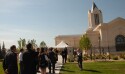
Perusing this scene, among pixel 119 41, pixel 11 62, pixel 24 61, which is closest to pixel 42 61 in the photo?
pixel 11 62

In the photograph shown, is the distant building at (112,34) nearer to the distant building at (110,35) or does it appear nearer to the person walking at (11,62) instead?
the distant building at (110,35)

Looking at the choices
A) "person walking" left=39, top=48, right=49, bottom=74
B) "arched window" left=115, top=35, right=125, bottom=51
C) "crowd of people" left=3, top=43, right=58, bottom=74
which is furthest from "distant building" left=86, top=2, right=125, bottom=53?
"crowd of people" left=3, top=43, right=58, bottom=74

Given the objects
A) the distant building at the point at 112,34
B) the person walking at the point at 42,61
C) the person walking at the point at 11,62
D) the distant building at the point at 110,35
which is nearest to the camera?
the person walking at the point at 11,62

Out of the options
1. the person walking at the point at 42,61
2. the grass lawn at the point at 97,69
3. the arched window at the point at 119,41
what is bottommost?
the grass lawn at the point at 97,69

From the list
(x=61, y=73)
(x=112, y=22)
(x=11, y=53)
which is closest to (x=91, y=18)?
(x=112, y=22)

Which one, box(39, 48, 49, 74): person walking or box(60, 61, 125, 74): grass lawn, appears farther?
box(60, 61, 125, 74): grass lawn

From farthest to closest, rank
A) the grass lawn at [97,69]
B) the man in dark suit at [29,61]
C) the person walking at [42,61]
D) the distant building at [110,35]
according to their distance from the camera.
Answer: the distant building at [110,35]
the grass lawn at [97,69]
the person walking at [42,61]
the man in dark suit at [29,61]

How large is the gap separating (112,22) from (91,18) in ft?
39.0

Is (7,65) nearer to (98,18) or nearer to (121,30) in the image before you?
(121,30)

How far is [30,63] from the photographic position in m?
9.73

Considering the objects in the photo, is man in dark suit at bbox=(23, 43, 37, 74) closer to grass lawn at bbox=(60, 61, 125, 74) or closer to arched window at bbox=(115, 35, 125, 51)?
grass lawn at bbox=(60, 61, 125, 74)

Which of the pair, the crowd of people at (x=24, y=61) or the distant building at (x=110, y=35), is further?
the distant building at (x=110, y=35)

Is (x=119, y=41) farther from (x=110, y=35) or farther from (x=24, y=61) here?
(x=24, y=61)

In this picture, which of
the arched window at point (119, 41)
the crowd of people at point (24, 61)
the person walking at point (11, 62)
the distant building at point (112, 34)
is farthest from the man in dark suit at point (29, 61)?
the arched window at point (119, 41)
